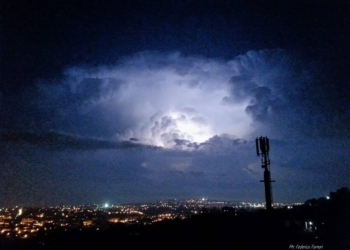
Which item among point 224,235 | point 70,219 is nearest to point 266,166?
point 224,235

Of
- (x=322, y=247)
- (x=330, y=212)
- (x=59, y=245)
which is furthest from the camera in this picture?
(x=330, y=212)

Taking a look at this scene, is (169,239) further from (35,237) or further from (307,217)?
(307,217)

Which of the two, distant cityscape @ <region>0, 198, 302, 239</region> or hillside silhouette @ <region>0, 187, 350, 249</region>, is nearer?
hillside silhouette @ <region>0, 187, 350, 249</region>

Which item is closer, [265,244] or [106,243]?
[265,244]

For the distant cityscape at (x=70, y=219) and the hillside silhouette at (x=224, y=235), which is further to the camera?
the distant cityscape at (x=70, y=219)

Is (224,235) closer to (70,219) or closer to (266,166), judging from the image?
(266,166)

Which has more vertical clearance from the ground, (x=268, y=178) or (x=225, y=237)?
(x=268, y=178)

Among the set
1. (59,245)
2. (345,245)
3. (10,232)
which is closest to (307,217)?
(345,245)

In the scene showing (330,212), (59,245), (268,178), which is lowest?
(59,245)

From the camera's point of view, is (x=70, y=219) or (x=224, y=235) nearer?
(x=224, y=235)

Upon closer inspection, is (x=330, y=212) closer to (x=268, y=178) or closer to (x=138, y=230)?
(x=268, y=178)

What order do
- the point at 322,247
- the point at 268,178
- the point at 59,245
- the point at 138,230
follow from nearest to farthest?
1. the point at 322,247
2. the point at 59,245
3. the point at 138,230
4. the point at 268,178
